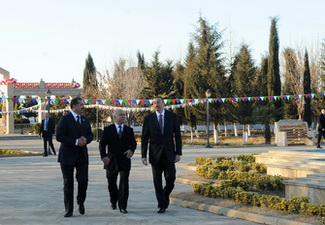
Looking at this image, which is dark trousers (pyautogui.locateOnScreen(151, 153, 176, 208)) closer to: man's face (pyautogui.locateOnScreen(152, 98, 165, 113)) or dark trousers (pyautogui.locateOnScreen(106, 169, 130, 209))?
dark trousers (pyautogui.locateOnScreen(106, 169, 130, 209))

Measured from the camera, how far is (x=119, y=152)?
890 centimetres

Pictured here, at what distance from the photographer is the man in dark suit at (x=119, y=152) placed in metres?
8.86

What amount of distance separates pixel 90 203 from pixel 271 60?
2697 centimetres

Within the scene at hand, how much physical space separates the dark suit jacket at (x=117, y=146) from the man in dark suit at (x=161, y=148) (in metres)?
0.25

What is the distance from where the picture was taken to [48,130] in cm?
2162

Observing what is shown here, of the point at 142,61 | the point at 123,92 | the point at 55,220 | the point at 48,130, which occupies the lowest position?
the point at 55,220

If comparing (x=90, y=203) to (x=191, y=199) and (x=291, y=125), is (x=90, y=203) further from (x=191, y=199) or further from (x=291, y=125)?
(x=291, y=125)

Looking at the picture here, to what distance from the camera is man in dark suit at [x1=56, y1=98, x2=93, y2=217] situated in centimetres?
853

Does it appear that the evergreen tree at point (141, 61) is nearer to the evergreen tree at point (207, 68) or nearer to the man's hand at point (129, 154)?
the evergreen tree at point (207, 68)

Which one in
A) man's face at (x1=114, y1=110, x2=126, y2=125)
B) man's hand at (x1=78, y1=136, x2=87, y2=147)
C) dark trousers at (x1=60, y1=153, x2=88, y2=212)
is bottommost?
dark trousers at (x1=60, y1=153, x2=88, y2=212)

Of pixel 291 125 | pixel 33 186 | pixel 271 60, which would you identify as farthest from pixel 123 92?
pixel 33 186

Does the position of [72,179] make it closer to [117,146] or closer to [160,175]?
[117,146]

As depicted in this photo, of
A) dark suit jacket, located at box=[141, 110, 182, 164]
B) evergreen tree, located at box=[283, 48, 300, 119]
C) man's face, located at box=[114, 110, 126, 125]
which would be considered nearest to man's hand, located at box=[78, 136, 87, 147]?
man's face, located at box=[114, 110, 126, 125]

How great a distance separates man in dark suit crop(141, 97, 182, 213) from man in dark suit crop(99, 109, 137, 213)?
253 millimetres
